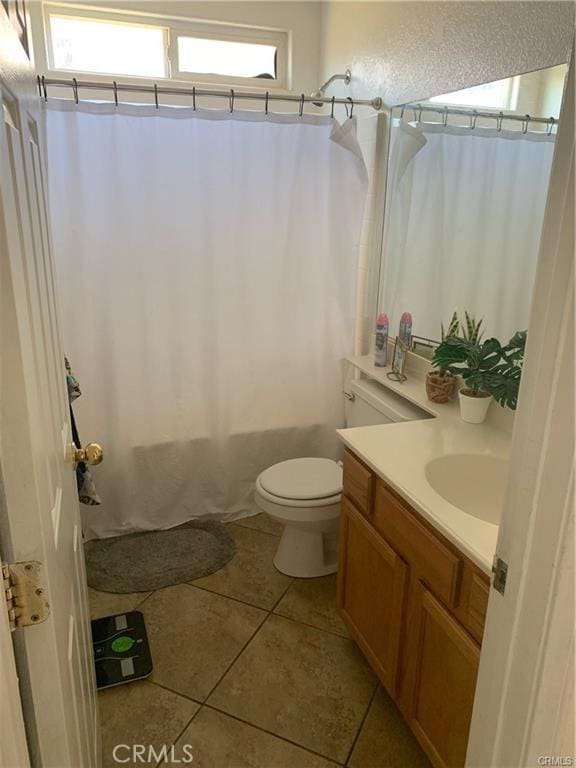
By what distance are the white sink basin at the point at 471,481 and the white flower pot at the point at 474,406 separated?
240 mm

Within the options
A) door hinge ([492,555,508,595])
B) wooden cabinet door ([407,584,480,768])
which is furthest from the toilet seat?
door hinge ([492,555,508,595])

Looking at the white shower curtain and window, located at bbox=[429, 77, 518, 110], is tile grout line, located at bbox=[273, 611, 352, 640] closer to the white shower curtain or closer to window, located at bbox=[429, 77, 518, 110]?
the white shower curtain

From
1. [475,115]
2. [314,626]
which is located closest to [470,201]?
[475,115]

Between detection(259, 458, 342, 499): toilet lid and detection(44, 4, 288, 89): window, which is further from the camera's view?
detection(44, 4, 288, 89): window

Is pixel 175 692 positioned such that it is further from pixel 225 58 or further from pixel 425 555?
pixel 225 58

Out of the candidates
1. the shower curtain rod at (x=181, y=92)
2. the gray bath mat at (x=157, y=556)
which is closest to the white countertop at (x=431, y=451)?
the gray bath mat at (x=157, y=556)

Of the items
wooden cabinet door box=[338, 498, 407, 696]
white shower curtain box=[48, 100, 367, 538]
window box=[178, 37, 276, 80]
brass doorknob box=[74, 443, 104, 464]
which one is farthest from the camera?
window box=[178, 37, 276, 80]

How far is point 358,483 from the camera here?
1.77m

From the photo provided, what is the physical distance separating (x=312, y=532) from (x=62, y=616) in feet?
5.13

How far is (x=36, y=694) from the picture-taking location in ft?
2.66

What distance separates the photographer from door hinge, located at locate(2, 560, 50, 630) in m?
0.73

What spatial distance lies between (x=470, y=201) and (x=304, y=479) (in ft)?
4.16

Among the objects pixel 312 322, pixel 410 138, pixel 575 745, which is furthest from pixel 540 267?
pixel 312 322

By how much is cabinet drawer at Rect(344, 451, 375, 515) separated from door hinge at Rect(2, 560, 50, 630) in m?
1.10
